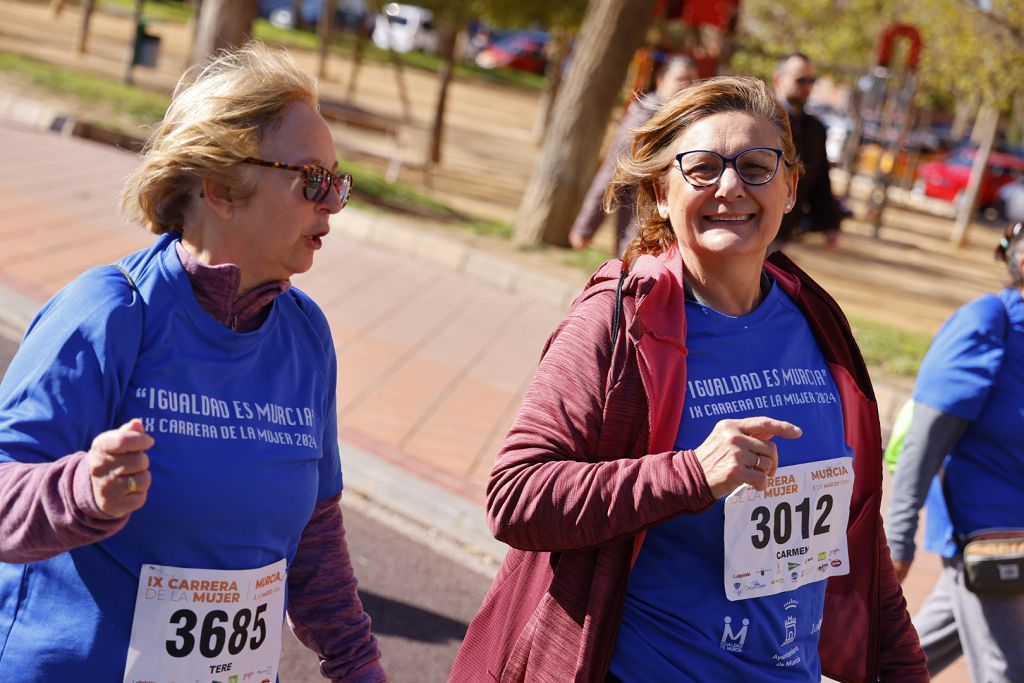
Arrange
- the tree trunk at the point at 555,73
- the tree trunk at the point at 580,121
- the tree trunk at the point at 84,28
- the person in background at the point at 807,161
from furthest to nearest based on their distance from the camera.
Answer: the tree trunk at the point at 555,73, the tree trunk at the point at 84,28, the tree trunk at the point at 580,121, the person in background at the point at 807,161

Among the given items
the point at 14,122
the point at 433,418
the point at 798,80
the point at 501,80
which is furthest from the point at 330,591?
the point at 501,80

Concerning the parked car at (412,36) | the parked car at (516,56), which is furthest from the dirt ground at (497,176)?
the parked car at (516,56)

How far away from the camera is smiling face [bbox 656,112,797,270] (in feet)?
8.16

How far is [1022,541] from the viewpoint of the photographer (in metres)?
3.28

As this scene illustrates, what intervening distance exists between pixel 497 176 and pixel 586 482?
1787 centimetres

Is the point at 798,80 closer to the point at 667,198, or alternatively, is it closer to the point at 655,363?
the point at 667,198

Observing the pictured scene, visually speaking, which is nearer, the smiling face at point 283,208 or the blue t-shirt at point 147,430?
the blue t-shirt at point 147,430

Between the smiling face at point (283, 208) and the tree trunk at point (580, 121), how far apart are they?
31.5 ft

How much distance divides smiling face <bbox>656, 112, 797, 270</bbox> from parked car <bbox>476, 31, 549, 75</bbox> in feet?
153

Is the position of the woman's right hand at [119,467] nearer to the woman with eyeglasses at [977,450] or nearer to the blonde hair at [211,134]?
the blonde hair at [211,134]

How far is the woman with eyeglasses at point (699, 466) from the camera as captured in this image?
2.17 meters

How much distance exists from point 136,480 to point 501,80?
→ 42.5 metres

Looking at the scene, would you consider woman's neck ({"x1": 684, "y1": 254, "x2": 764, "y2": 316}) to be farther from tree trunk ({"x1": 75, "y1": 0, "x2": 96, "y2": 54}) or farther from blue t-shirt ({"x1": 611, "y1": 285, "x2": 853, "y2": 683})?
tree trunk ({"x1": 75, "y1": 0, "x2": 96, "y2": 54})

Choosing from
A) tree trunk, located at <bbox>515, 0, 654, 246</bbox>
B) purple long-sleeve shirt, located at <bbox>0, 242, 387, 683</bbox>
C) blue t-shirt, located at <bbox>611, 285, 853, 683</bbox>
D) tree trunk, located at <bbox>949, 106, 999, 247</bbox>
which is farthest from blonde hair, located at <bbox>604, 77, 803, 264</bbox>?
tree trunk, located at <bbox>949, 106, 999, 247</bbox>
